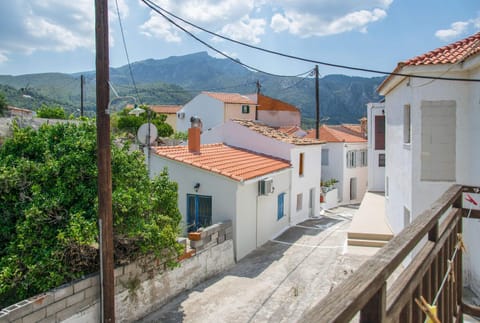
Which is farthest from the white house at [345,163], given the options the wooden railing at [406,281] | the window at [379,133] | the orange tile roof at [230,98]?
the wooden railing at [406,281]

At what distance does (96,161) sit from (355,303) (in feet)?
24.6

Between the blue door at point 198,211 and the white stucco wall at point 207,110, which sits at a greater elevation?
the white stucco wall at point 207,110

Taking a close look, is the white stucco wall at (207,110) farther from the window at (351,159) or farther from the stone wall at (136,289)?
the stone wall at (136,289)

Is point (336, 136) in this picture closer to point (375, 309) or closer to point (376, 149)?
point (376, 149)

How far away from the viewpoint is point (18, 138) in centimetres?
795

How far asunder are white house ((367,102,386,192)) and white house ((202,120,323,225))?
549cm

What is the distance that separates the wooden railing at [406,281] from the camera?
1211 millimetres

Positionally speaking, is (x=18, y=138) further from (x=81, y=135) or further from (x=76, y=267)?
(x=76, y=267)

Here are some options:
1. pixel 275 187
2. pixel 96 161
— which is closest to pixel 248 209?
pixel 275 187

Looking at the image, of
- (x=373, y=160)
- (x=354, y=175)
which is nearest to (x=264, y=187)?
(x=373, y=160)

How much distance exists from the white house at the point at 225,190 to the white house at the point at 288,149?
7.82 feet

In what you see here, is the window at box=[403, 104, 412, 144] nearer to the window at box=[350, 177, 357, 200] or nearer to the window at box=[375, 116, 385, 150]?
the window at box=[375, 116, 385, 150]

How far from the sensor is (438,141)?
31.3ft

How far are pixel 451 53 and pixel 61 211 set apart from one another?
10.1 metres
